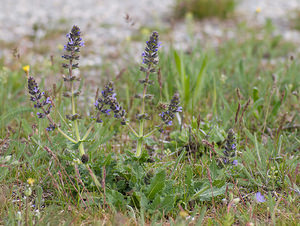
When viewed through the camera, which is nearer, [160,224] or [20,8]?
[160,224]

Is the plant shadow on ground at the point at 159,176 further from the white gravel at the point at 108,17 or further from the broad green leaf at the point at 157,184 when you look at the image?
the white gravel at the point at 108,17

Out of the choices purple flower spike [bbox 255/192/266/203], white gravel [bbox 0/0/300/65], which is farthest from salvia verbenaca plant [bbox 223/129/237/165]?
white gravel [bbox 0/0/300/65]

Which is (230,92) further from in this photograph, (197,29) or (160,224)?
(197,29)

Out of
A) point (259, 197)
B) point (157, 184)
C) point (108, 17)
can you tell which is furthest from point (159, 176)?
point (108, 17)

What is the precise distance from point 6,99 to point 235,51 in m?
3.16

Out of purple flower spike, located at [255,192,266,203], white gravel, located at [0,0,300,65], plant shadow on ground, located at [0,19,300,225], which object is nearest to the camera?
plant shadow on ground, located at [0,19,300,225]

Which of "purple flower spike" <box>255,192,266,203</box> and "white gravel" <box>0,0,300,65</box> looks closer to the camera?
"purple flower spike" <box>255,192,266,203</box>

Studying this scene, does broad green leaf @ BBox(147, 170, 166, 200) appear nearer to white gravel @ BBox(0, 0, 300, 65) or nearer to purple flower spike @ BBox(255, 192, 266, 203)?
purple flower spike @ BBox(255, 192, 266, 203)

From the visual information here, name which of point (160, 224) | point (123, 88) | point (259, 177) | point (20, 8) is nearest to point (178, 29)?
point (123, 88)

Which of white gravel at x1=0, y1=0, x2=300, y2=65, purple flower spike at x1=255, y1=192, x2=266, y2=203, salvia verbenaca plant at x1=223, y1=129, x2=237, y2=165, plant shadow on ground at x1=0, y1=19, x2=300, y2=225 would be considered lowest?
purple flower spike at x1=255, y1=192, x2=266, y2=203

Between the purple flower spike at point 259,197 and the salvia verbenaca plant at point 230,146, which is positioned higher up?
the salvia verbenaca plant at point 230,146

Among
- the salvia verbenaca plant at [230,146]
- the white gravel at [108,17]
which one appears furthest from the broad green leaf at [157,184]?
the white gravel at [108,17]

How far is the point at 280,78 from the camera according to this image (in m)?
3.88

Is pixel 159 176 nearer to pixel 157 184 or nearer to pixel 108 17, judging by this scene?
pixel 157 184
